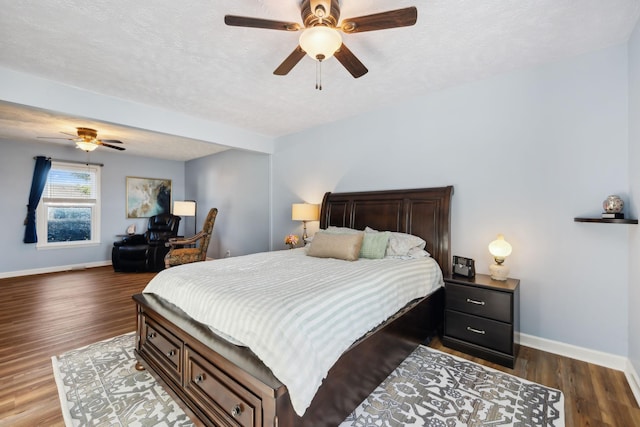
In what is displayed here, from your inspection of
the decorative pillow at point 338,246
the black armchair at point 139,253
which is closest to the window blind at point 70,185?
the black armchair at point 139,253

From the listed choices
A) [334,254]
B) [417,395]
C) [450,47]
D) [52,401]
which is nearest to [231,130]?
[334,254]

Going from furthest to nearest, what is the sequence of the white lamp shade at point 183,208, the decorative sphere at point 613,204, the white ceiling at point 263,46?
the white lamp shade at point 183,208 → the decorative sphere at point 613,204 → the white ceiling at point 263,46

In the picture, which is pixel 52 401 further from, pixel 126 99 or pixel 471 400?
pixel 126 99

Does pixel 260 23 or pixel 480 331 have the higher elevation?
pixel 260 23

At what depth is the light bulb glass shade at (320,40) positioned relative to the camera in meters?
1.67

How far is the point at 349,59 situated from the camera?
1.99m

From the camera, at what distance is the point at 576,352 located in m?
2.40

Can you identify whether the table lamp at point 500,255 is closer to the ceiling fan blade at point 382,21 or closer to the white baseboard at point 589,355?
the white baseboard at point 589,355

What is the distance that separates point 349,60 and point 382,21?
40 centimetres

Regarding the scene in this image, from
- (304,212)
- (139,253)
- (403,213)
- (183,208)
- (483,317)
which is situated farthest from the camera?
(183,208)

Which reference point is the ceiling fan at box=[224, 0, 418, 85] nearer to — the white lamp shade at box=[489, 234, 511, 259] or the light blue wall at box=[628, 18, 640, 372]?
the light blue wall at box=[628, 18, 640, 372]

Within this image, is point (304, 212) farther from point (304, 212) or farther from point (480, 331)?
point (480, 331)

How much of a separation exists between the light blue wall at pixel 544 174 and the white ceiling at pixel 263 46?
26 cm

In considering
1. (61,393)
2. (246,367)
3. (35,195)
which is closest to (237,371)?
(246,367)
